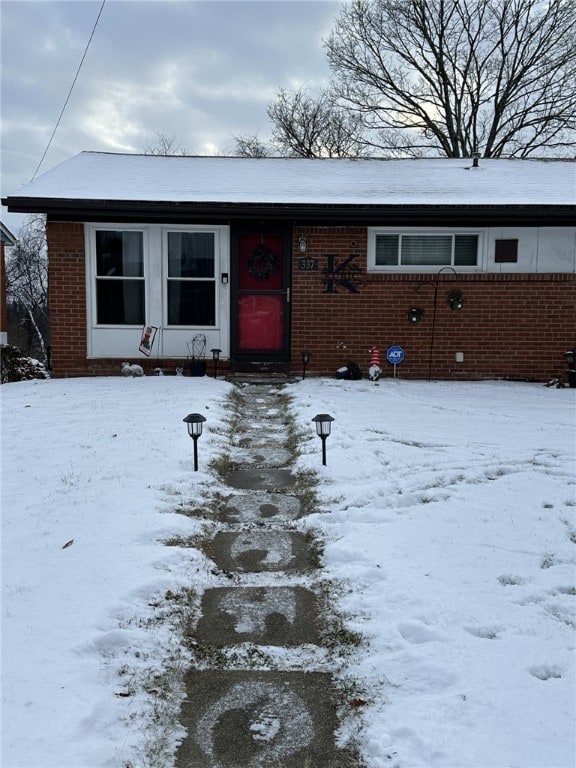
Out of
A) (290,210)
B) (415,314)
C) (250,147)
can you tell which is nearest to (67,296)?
(290,210)

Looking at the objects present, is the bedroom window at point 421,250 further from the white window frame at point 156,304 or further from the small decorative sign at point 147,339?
the small decorative sign at point 147,339

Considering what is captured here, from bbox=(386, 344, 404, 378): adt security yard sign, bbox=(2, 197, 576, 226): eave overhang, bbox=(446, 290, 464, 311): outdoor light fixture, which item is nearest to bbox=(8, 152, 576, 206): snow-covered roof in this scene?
bbox=(2, 197, 576, 226): eave overhang

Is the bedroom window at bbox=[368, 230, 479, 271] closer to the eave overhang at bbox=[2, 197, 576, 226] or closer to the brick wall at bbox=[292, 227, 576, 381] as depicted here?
the brick wall at bbox=[292, 227, 576, 381]

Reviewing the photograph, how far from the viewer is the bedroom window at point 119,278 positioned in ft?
31.8

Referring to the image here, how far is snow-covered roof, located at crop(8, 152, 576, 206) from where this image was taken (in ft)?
30.8

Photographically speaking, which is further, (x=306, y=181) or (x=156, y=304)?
(x=306, y=181)

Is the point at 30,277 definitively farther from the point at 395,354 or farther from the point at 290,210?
the point at 395,354

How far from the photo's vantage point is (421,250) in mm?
9781

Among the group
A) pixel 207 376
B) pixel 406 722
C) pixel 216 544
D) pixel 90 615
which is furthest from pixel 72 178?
pixel 406 722

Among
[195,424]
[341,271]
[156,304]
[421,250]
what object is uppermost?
[421,250]

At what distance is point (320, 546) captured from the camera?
3764 mm

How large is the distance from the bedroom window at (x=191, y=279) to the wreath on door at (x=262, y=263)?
634 millimetres

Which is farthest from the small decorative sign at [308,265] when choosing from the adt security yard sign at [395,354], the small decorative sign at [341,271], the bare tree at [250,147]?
the bare tree at [250,147]

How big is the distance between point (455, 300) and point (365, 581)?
7144 millimetres
